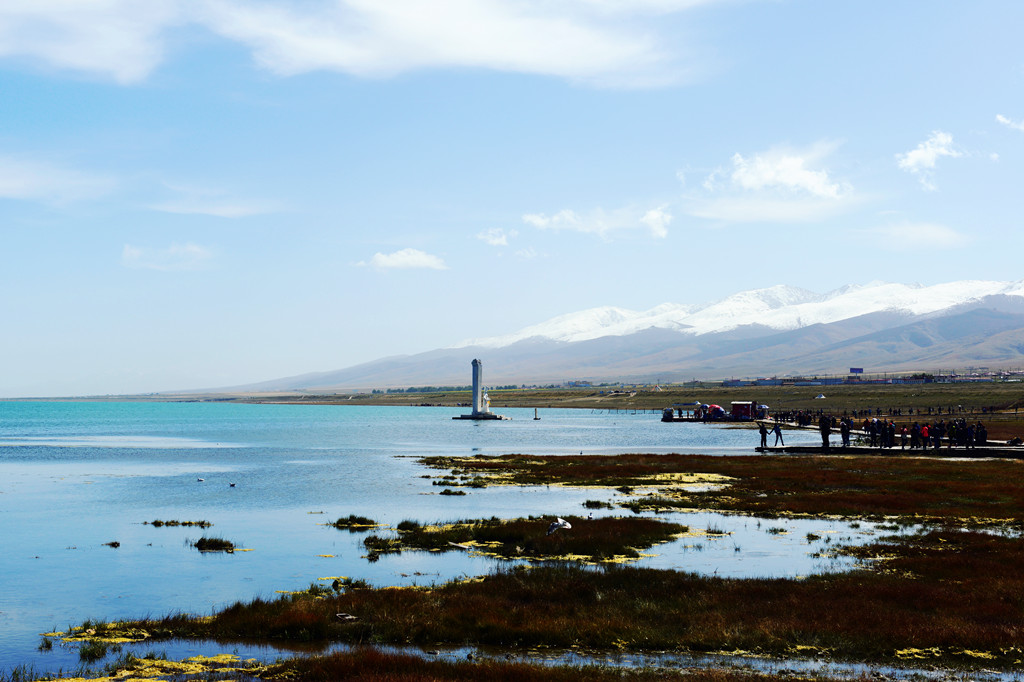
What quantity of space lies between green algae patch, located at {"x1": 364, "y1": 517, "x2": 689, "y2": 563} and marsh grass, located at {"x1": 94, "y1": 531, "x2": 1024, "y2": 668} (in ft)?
15.0

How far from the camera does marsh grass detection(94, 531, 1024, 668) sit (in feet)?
58.6

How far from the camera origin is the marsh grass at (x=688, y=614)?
17875 mm

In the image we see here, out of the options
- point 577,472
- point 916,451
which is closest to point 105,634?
point 577,472

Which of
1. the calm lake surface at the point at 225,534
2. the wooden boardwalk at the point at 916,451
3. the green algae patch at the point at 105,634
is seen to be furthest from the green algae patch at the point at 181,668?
the wooden boardwalk at the point at 916,451

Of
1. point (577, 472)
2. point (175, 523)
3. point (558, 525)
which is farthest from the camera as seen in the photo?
point (577, 472)

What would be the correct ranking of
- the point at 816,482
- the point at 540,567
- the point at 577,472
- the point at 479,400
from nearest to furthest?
the point at 540,567 → the point at 816,482 → the point at 577,472 → the point at 479,400

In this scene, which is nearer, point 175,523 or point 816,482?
point 175,523

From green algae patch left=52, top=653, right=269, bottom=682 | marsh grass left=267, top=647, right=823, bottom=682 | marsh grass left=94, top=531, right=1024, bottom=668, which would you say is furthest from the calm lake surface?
marsh grass left=267, top=647, right=823, bottom=682

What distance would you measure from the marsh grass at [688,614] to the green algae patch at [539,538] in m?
4.56

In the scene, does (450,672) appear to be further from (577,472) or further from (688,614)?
(577,472)

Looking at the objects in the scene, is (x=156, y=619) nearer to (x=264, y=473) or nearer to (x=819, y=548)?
(x=819, y=548)

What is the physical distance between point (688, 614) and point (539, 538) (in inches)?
432

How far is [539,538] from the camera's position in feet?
100

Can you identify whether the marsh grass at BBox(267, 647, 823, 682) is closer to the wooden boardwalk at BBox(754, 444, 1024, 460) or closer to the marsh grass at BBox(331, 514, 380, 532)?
the marsh grass at BBox(331, 514, 380, 532)
